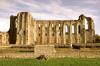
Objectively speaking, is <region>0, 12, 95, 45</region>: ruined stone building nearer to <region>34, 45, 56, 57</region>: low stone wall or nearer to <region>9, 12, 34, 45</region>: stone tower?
<region>9, 12, 34, 45</region>: stone tower

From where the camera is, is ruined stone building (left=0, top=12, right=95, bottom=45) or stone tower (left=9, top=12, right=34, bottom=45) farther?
ruined stone building (left=0, top=12, right=95, bottom=45)

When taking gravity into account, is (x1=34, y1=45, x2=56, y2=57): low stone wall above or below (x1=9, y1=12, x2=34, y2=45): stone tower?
below

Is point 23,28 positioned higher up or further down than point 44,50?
higher up

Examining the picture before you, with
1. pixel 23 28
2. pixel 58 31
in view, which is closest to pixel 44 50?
pixel 23 28

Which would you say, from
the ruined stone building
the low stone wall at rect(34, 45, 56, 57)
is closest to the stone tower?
the ruined stone building

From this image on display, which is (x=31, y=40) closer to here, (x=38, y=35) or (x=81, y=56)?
(x=38, y=35)

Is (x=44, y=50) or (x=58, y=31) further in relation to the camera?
(x=58, y=31)

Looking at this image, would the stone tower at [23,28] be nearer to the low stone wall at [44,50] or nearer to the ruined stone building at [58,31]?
the ruined stone building at [58,31]

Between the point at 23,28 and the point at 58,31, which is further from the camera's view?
the point at 58,31

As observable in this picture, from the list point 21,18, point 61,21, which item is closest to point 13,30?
point 21,18

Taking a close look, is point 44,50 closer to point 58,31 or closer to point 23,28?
point 23,28

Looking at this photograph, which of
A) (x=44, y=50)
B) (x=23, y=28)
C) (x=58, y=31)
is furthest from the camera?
(x=58, y=31)

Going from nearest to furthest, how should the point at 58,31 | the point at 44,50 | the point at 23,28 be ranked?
the point at 44,50, the point at 23,28, the point at 58,31

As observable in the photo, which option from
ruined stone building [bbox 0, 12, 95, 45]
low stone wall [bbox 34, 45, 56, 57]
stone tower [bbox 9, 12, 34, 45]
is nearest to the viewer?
low stone wall [bbox 34, 45, 56, 57]
